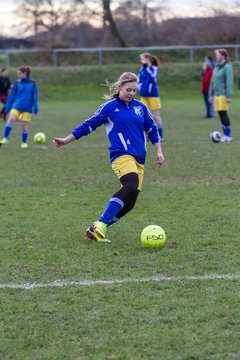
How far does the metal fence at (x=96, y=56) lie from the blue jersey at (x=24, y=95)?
25159 mm

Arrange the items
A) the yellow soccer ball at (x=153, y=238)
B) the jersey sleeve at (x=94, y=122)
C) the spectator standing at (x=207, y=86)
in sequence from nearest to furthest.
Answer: the yellow soccer ball at (x=153, y=238), the jersey sleeve at (x=94, y=122), the spectator standing at (x=207, y=86)

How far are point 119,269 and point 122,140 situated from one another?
158 centimetres

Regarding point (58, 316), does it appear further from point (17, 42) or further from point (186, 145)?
point (17, 42)

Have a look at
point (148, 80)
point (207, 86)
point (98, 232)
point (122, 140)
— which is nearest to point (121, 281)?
point (98, 232)

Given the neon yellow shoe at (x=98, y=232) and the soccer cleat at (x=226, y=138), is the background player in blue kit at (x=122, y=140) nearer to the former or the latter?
the neon yellow shoe at (x=98, y=232)

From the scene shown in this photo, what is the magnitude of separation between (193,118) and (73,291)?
1907cm

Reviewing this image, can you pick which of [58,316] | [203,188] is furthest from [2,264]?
[203,188]

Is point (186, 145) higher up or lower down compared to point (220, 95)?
lower down

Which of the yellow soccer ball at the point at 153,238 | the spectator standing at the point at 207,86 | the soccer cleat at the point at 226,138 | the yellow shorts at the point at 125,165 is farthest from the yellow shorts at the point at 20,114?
the spectator standing at the point at 207,86

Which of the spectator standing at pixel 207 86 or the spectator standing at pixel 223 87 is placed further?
the spectator standing at pixel 207 86

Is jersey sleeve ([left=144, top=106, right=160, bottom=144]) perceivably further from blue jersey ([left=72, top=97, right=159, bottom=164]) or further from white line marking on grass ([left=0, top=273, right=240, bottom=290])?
white line marking on grass ([left=0, top=273, right=240, bottom=290])

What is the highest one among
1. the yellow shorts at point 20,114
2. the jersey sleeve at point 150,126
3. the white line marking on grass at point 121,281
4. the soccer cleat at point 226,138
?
the jersey sleeve at point 150,126

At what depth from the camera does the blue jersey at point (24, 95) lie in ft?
49.6

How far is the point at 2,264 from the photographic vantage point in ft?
19.9
